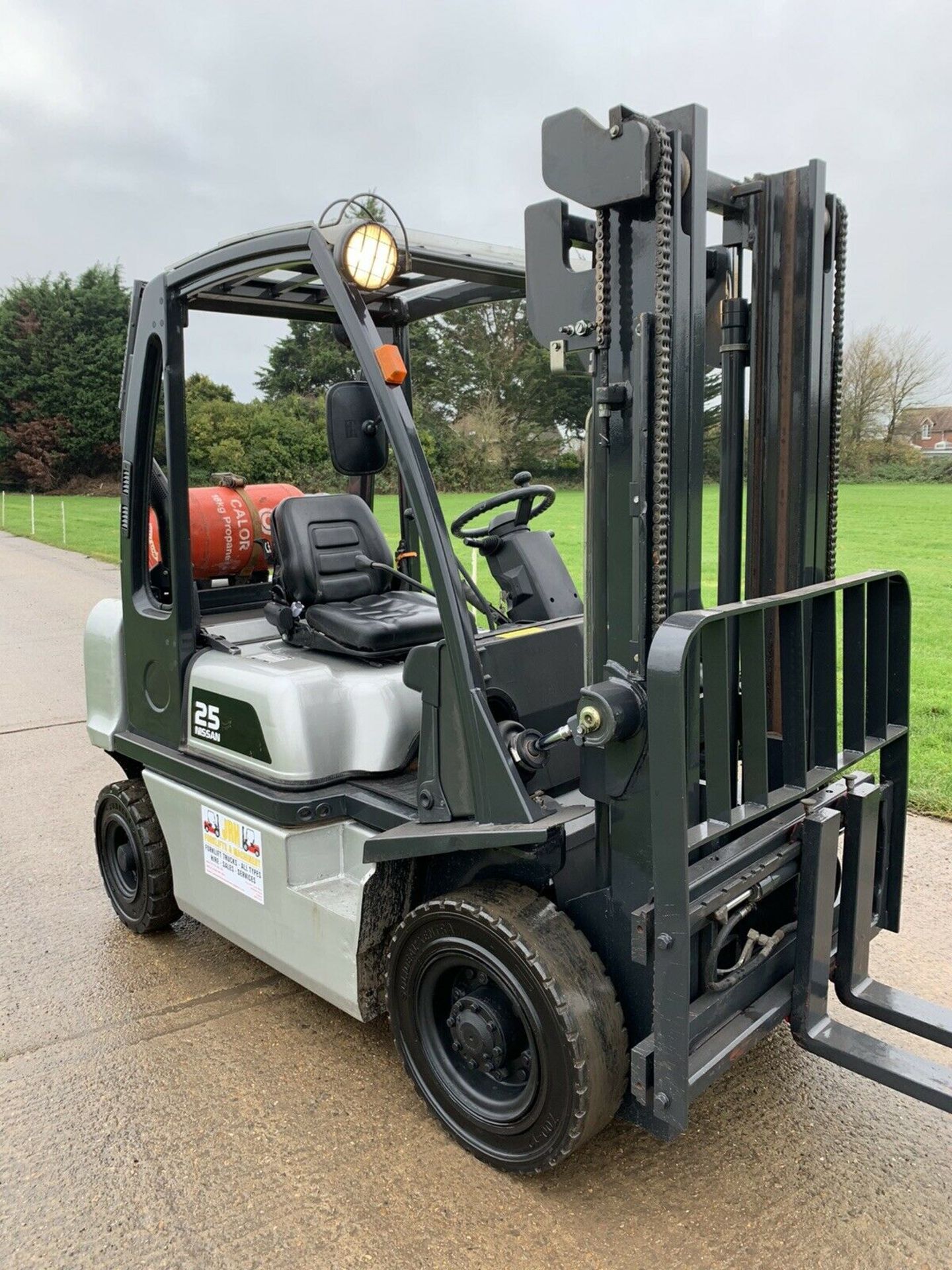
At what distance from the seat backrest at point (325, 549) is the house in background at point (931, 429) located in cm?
3493

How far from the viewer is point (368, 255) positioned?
2.80 m

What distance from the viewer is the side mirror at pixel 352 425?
10.0 ft

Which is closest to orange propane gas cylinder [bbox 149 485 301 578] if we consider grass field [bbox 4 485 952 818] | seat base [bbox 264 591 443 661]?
seat base [bbox 264 591 443 661]

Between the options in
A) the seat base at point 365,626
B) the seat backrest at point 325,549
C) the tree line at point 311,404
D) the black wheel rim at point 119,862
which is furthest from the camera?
the tree line at point 311,404

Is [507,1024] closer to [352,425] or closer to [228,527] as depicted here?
[352,425]

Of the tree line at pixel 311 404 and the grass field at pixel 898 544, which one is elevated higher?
the tree line at pixel 311 404

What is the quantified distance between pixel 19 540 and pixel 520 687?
22.7 metres

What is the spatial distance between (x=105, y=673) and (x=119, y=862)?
80 cm

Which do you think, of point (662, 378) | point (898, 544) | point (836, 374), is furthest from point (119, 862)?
point (898, 544)

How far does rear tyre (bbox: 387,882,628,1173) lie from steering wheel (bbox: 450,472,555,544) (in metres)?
1.59

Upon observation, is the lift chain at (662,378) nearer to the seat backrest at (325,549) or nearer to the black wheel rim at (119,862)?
the seat backrest at (325,549)

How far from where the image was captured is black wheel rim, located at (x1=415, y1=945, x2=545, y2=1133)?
2691 millimetres

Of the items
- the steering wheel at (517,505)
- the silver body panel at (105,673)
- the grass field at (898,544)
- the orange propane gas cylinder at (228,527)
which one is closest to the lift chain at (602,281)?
the grass field at (898,544)

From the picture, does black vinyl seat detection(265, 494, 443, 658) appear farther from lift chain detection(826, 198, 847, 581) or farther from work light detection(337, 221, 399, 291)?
lift chain detection(826, 198, 847, 581)
